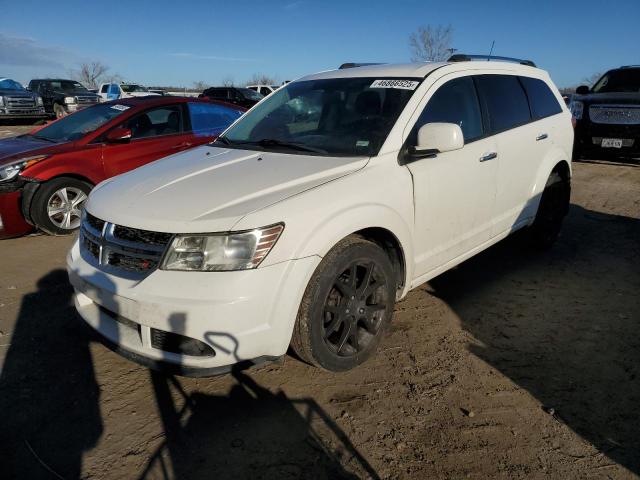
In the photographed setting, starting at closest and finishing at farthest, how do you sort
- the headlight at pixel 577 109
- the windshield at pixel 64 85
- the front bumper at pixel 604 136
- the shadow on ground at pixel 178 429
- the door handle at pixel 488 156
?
the shadow on ground at pixel 178 429 < the door handle at pixel 488 156 < the front bumper at pixel 604 136 < the headlight at pixel 577 109 < the windshield at pixel 64 85

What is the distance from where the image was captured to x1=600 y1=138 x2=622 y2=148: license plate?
29.9 feet

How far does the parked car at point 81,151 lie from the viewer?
198 inches

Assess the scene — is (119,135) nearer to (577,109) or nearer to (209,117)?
(209,117)

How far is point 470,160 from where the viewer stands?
329 centimetres

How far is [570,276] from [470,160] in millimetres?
1773

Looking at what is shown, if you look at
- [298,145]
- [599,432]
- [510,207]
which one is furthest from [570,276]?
[298,145]

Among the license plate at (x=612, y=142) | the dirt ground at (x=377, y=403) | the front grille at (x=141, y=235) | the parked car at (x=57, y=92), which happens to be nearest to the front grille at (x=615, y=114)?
the license plate at (x=612, y=142)

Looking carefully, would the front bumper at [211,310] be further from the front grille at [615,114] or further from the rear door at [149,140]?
the front grille at [615,114]

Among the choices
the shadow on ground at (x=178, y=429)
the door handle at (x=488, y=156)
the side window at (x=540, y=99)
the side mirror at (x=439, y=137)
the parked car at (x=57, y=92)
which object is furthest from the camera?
the parked car at (x=57, y=92)

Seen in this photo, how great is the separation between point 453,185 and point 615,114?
7842 mm

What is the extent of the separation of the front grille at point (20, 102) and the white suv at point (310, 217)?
18.0m

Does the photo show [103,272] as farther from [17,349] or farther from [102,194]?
[17,349]

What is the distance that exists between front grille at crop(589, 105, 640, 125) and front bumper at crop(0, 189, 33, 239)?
9898 millimetres

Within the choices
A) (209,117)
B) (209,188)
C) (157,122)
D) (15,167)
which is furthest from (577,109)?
(15,167)
